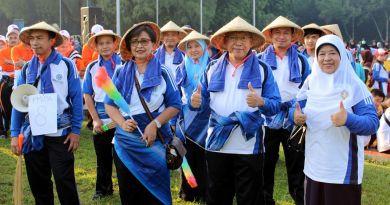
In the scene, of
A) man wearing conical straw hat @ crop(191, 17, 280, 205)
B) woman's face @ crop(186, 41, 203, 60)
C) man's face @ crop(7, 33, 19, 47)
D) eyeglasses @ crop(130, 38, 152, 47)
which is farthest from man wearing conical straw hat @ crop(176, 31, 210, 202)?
man's face @ crop(7, 33, 19, 47)

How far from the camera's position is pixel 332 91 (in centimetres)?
350

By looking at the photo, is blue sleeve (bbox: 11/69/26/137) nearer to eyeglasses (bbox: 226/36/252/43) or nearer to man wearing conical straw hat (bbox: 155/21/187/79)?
eyeglasses (bbox: 226/36/252/43)

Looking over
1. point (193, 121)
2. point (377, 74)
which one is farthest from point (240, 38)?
point (377, 74)

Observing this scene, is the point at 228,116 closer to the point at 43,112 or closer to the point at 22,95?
the point at 43,112

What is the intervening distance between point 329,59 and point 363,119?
49 cm

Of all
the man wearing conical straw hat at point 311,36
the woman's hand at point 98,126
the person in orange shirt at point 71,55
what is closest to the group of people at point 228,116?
the man wearing conical straw hat at point 311,36

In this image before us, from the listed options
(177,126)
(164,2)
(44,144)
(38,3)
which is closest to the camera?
(44,144)

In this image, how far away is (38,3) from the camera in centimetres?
4462

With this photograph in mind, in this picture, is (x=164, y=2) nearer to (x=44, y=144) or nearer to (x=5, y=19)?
(x=5, y=19)

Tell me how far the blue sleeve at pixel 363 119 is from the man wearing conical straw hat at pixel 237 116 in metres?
0.76

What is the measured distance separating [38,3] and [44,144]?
43.0 metres

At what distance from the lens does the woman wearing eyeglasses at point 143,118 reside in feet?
13.4

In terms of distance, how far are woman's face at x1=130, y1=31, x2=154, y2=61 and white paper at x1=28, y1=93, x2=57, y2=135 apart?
0.90 m

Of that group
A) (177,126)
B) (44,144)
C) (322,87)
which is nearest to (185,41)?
(177,126)
